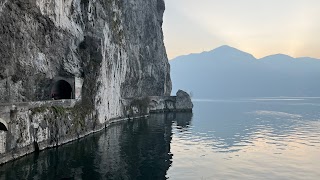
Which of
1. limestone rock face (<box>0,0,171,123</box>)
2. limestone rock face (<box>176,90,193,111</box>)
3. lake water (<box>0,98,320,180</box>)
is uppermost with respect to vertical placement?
limestone rock face (<box>0,0,171,123</box>)

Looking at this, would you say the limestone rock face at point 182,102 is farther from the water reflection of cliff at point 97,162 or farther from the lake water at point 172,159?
the water reflection of cliff at point 97,162

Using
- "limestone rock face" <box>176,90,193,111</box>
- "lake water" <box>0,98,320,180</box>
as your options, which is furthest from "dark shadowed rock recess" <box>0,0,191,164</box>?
"limestone rock face" <box>176,90,193,111</box>

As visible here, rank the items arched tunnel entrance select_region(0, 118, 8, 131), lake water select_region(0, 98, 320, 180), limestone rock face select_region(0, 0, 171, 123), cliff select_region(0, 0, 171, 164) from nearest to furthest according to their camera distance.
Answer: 1. lake water select_region(0, 98, 320, 180)
2. arched tunnel entrance select_region(0, 118, 8, 131)
3. cliff select_region(0, 0, 171, 164)
4. limestone rock face select_region(0, 0, 171, 123)

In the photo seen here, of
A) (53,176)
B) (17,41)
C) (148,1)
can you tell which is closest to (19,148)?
(53,176)

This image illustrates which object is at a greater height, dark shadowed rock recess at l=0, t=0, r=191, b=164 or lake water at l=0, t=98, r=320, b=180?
dark shadowed rock recess at l=0, t=0, r=191, b=164

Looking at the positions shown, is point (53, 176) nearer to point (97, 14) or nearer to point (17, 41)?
point (17, 41)

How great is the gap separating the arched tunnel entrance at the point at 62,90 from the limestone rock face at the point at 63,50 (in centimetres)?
304

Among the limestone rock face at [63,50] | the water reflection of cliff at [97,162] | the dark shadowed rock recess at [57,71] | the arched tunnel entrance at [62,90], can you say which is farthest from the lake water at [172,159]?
the limestone rock face at [63,50]

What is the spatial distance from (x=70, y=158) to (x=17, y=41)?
24.1m

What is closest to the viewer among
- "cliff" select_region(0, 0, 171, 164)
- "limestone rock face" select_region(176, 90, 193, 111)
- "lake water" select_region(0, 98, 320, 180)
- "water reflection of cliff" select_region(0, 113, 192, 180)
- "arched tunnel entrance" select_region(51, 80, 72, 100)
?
"water reflection of cliff" select_region(0, 113, 192, 180)

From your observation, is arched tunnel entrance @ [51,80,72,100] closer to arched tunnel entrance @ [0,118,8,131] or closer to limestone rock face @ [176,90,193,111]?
arched tunnel entrance @ [0,118,8,131]

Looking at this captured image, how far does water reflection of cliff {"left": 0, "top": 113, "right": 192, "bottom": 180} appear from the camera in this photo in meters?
39.4

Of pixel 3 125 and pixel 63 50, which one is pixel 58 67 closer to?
pixel 63 50

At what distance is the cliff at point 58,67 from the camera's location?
52.7 m
